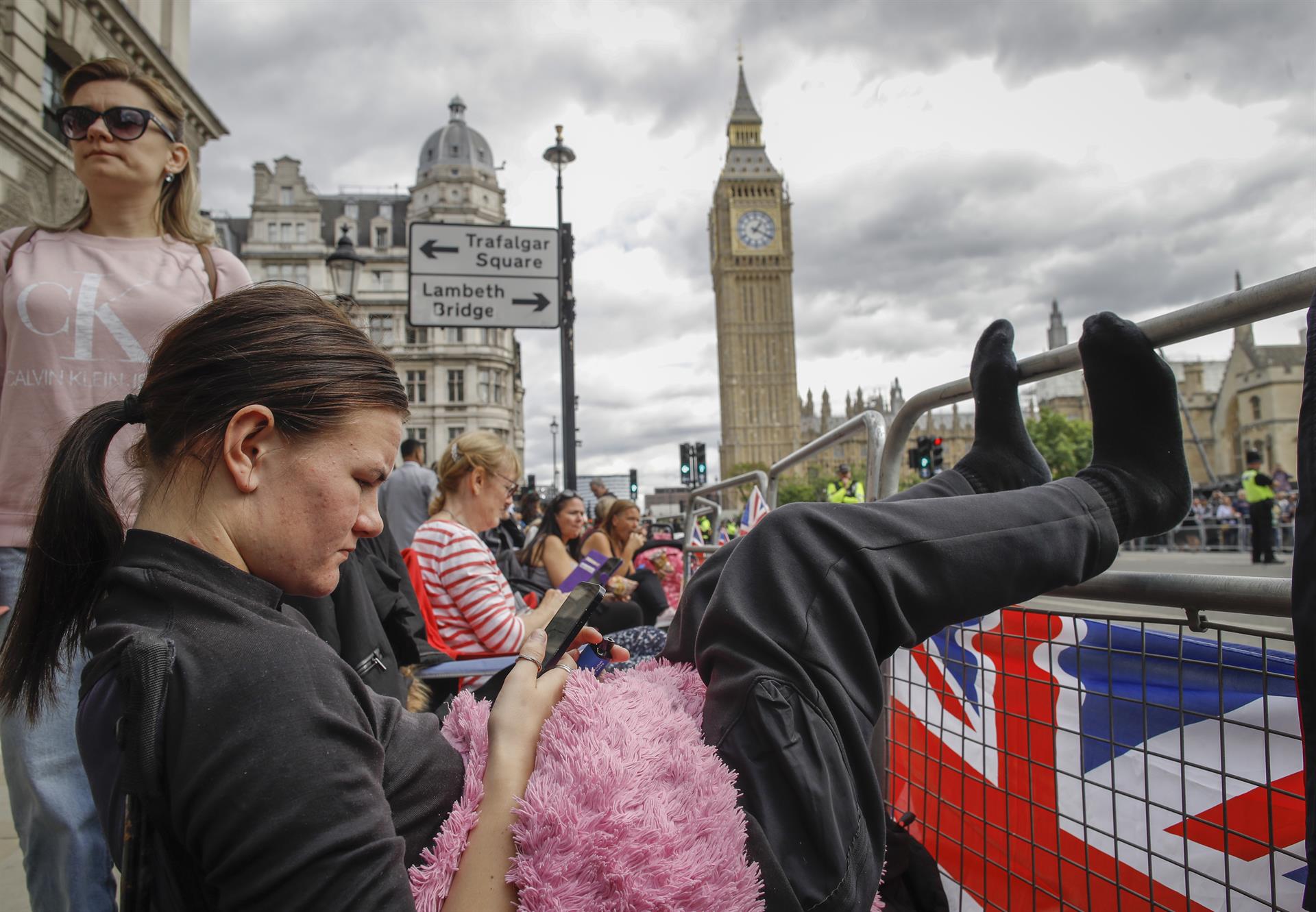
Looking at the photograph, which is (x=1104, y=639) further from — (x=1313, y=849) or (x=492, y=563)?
(x=492, y=563)

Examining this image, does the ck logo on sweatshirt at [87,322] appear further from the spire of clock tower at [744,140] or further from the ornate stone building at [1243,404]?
the spire of clock tower at [744,140]

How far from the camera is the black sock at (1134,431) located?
5.49 feet

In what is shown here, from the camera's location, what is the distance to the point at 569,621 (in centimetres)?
148

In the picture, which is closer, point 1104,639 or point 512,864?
point 512,864

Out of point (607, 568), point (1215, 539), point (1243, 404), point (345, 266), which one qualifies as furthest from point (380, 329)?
point (1243, 404)

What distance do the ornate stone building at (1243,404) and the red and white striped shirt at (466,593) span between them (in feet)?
177

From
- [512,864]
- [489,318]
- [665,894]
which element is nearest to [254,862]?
[512,864]

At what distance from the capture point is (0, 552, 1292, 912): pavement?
7.80ft

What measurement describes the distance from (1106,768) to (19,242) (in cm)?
274

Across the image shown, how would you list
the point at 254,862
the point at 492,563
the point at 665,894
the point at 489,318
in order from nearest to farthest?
1. the point at 254,862
2. the point at 665,894
3. the point at 492,563
4. the point at 489,318

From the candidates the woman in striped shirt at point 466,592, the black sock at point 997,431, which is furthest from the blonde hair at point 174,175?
the black sock at point 997,431

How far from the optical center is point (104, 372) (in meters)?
1.89

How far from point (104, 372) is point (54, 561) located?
1010 millimetres

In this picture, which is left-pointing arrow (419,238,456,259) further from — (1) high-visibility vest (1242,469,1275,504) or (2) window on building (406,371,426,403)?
(2) window on building (406,371,426,403)
